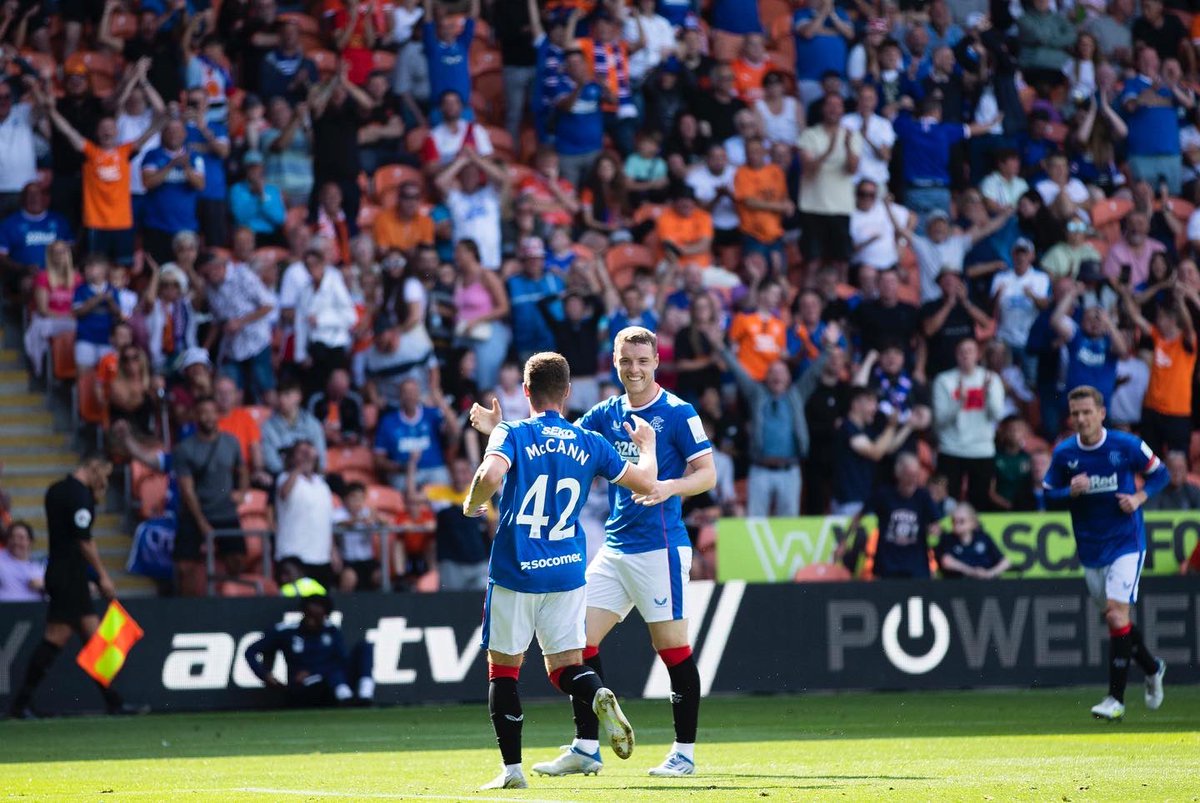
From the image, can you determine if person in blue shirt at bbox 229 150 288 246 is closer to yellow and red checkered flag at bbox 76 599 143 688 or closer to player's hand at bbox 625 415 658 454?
yellow and red checkered flag at bbox 76 599 143 688

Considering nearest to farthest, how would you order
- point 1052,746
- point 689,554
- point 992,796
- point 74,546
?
point 992,796 → point 689,554 → point 1052,746 → point 74,546

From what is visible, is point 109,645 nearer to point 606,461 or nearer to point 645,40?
point 606,461

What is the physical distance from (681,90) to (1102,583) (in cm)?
1085

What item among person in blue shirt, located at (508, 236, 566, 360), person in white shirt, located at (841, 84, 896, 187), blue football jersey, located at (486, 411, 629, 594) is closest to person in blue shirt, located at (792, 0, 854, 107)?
person in white shirt, located at (841, 84, 896, 187)

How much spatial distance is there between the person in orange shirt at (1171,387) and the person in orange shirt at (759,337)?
186 inches

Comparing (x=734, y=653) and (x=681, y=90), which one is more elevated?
(x=681, y=90)

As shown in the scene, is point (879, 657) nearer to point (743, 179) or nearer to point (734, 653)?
point (734, 653)

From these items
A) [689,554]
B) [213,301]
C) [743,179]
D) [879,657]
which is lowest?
[879,657]

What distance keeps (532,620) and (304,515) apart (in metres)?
8.61

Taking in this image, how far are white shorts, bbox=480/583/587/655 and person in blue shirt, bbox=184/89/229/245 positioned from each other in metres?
11.7

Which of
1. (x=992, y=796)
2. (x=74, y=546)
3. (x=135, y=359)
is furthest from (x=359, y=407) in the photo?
(x=992, y=796)

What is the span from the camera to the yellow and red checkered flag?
15992 millimetres

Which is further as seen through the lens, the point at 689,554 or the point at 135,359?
the point at 135,359

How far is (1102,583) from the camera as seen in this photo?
46.7 feet
